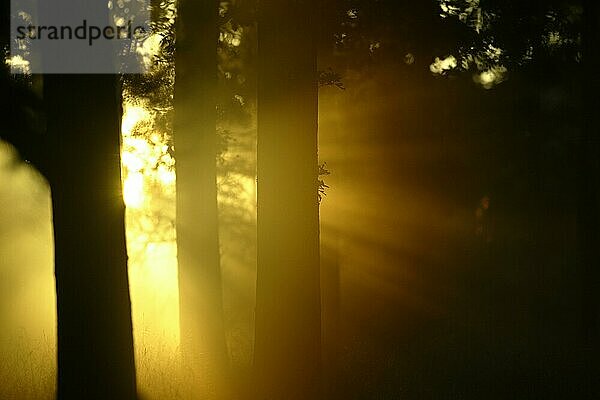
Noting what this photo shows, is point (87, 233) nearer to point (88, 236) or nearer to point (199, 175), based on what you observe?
point (88, 236)

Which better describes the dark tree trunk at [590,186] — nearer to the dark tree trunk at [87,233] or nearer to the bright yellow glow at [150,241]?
the bright yellow glow at [150,241]

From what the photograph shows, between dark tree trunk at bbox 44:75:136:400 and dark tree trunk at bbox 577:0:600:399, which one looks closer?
dark tree trunk at bbox 44:75:136:400

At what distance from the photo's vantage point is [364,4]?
8.67 metres

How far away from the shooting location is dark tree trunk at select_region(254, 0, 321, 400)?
20.9ft

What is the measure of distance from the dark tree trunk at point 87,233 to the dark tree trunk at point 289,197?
1.61 metres

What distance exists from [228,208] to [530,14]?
1330cm

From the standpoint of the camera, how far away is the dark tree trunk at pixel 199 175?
9414mm

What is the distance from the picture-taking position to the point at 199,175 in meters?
10.3

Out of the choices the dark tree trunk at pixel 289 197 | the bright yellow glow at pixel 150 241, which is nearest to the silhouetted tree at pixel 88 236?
the bright yellow glow at pixel 150 241

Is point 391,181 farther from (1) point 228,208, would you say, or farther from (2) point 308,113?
(2) point 308,113

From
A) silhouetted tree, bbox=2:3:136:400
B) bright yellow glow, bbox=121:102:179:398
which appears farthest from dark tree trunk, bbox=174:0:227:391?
silhouetted tree, bbox=2:3:136:400

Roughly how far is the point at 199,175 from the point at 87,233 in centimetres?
357

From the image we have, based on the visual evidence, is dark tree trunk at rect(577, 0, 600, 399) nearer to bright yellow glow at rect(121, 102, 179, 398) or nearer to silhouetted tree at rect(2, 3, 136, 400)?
bright yellow glow at rect(121, 102, 179, 398)

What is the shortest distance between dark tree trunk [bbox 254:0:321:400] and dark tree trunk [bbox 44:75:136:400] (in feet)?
5.28
